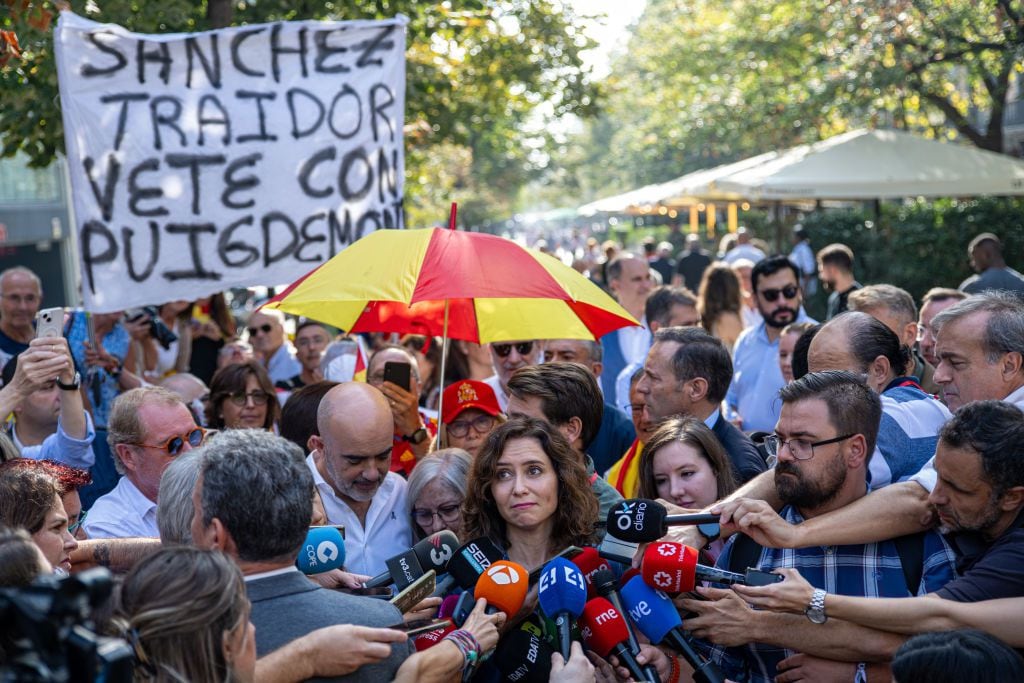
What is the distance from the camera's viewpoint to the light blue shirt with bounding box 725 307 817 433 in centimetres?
762

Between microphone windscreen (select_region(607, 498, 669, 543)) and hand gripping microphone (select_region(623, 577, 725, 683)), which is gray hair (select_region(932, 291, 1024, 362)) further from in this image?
hand gripping microphone (select_region(623, 577, 725, 683))

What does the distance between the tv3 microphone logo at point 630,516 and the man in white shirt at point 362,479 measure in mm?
1382

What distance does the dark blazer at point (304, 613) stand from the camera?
3170 mm

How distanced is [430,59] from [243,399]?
9.29 meters

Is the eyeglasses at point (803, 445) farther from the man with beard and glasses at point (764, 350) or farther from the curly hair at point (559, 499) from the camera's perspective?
the man with beard and glasses at point (764, 350)

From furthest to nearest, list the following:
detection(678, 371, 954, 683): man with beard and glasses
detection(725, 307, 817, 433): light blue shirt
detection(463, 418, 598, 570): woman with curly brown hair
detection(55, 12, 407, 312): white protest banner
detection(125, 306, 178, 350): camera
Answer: detection(125, 306, 178, 350): camera < detection(725, 307, 817, 433): light blue shirt < detection(55, 12, 407, 312): white protest banner < detection(463, 418, 598, 570): woman with curly brown hair < detection(678, 371, 954, 683): man with beard and glasses

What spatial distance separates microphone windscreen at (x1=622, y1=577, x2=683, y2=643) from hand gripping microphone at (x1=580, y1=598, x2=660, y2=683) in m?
0.05

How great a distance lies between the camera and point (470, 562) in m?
3.88

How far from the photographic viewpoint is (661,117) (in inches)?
1634

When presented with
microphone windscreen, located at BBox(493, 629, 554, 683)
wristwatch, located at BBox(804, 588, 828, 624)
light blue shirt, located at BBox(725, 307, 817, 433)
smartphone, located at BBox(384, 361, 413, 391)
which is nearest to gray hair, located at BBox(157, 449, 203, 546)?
microphone windscreen, located at BBox(493, 629, 554, 683)

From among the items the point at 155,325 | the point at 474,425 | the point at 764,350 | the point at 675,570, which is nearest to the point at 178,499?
the point at 675,570

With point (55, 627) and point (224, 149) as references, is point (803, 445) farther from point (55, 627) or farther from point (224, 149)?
point (224, 149)

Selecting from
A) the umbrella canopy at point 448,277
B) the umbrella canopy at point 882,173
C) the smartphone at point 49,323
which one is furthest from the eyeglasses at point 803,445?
the umbrella canopy at point 882,173

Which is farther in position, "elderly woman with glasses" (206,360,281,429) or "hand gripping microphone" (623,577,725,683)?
"elderly woman with glasses" (206,360,281,429)
